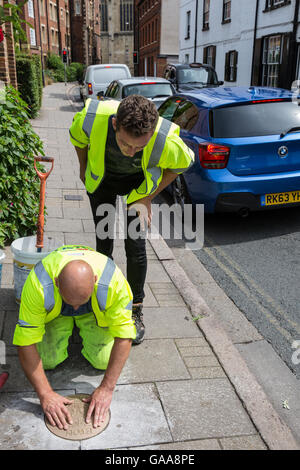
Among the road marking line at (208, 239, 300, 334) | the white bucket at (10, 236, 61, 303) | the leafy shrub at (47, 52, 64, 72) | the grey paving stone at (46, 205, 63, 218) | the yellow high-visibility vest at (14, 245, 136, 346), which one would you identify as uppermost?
the leafy shrub at (47, 52, 64, 72)

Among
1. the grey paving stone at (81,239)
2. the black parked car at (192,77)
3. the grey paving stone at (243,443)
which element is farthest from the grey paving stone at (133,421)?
the black parked car at (192,77)

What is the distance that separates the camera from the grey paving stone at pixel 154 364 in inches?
120

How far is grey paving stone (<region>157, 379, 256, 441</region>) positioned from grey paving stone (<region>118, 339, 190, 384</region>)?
10 centimetres

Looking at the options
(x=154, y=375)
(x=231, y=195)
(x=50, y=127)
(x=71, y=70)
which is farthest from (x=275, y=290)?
(x=71, y=70)

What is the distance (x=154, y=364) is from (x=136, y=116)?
1.71 metres

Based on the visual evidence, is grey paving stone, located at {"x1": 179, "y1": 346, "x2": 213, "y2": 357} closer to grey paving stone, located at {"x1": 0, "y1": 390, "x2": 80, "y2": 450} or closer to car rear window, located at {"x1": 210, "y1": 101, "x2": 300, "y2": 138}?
grey paving stone, located at {"x1": 0, "y1": 390, "x2": 80, "y2": 450}

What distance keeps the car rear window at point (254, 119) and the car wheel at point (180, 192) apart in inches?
37.3

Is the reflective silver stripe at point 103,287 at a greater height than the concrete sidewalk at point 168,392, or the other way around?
the reflective silver stripe at point 103,287

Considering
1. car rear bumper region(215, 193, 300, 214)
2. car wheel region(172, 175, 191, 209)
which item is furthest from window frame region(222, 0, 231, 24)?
car rear bumper region(215, 193, 300, 214)

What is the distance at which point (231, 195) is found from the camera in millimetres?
5688

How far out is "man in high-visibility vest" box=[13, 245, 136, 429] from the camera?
242 centimetres

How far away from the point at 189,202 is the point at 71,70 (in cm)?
4978

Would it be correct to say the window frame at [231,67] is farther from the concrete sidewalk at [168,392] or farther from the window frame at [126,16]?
the window frame at [126,16]

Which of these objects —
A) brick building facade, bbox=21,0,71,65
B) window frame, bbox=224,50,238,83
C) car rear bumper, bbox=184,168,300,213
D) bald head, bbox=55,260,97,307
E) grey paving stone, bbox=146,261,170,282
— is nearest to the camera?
bald head, bbox=55,260,97,307
